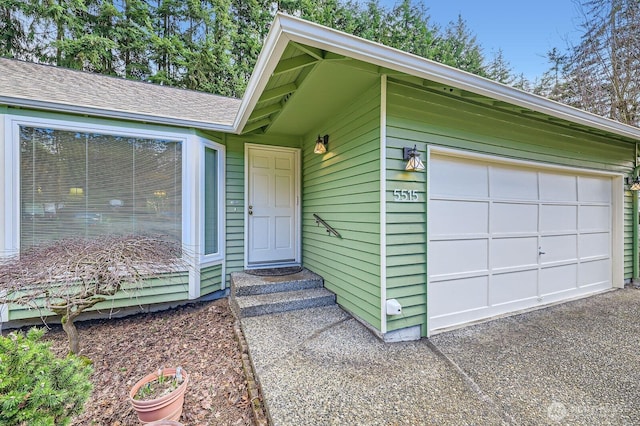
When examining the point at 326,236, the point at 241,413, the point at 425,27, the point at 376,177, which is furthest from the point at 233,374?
the point at 425,27

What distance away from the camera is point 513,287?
3.63 meters

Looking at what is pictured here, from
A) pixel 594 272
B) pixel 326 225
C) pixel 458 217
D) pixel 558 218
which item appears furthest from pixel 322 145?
pixel 594 272

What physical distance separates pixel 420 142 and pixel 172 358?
11.3 feet

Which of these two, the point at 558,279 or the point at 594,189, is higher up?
the point at 594,189

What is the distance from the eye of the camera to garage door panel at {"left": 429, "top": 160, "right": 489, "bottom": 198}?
10.1ft

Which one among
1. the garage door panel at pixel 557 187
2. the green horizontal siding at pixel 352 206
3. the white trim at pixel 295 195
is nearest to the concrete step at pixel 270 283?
the green horizontal siding at pixel 352 206

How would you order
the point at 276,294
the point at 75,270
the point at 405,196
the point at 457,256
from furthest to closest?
the point at 276,294 < the point at 457,256 < the point at 405,196 < the point at 75,270

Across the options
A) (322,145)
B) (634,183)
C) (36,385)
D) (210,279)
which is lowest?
(210,279)

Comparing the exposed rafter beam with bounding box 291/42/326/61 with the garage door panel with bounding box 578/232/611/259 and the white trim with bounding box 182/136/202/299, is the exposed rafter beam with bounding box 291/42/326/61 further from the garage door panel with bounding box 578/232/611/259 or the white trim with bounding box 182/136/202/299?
the garage door panel with bounding box 578/232/611/259

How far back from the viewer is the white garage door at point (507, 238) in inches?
123

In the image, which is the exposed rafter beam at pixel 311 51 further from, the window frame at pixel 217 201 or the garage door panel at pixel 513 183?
the garage door panel at pixel 513 183

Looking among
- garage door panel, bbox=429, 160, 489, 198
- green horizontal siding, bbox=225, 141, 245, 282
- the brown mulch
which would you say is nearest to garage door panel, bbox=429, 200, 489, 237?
garage door panel, bbox=429, 160, 489, 198

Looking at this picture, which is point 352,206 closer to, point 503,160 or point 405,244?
point 405,244

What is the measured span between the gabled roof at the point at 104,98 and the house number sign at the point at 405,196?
2.65m
